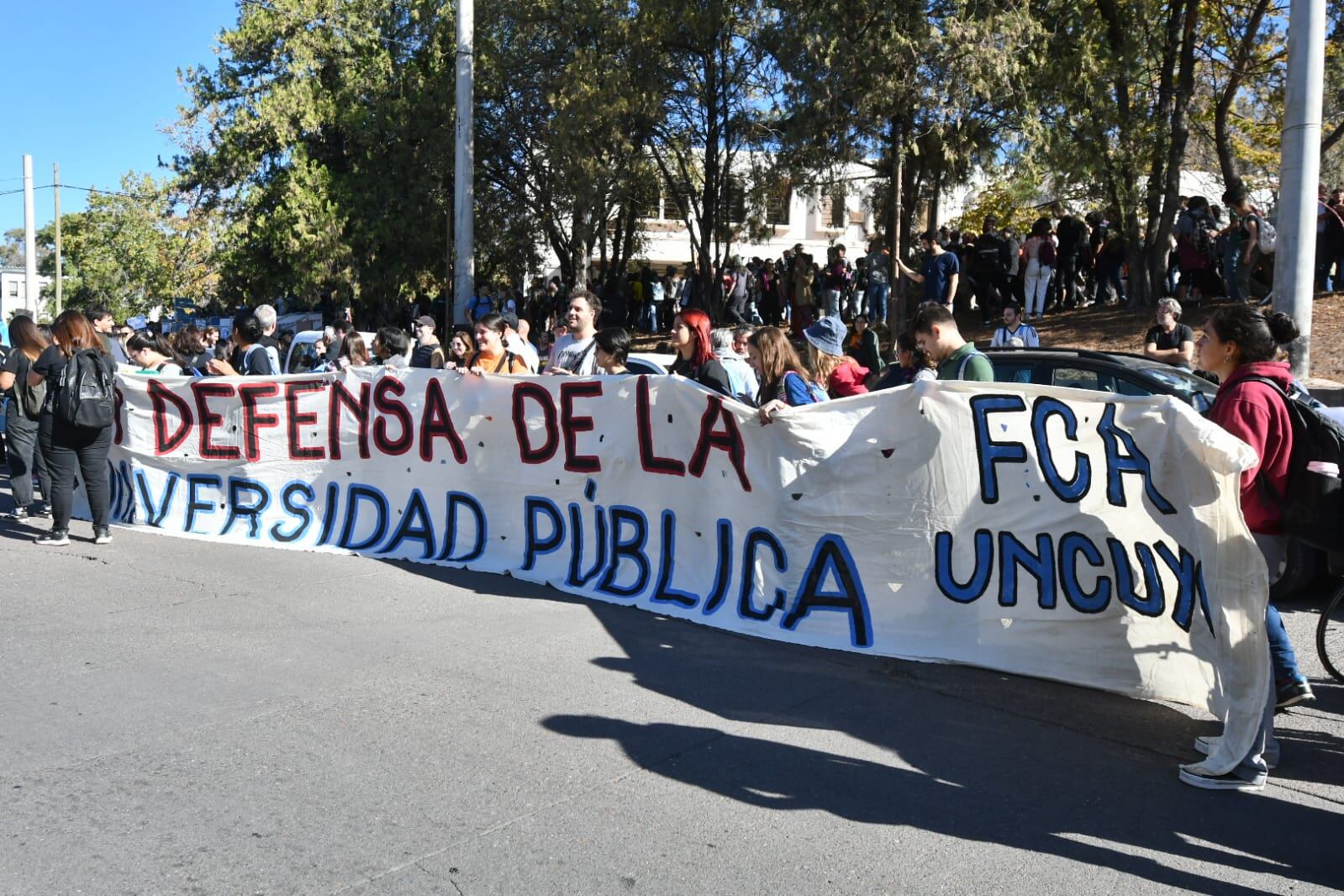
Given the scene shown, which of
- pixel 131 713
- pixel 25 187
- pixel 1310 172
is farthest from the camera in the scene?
pixel 25 187

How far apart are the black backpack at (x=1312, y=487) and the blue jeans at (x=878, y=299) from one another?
15411mm

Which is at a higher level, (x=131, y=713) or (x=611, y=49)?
(x=611, y=49)

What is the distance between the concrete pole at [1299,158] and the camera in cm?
1016

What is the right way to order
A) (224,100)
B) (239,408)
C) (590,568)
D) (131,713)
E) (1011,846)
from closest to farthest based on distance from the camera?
(1011,846), (131,713), (590,568), (239,408), (224,100)

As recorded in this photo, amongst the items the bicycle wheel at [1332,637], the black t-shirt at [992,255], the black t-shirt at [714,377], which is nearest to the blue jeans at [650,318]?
the black t-shirt at [992,255]

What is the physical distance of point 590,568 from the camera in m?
7.40

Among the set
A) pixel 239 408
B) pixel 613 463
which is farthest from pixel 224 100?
pixel 613 463

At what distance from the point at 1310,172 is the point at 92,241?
5857 centimetres

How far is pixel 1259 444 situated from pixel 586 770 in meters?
2.87

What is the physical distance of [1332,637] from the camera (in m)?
6.30

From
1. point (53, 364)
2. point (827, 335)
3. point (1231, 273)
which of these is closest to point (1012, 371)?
point (827, 335)

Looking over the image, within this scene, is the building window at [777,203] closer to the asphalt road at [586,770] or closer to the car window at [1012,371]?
the car window at [1012,371]

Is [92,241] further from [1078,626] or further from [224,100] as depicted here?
[1078,626]

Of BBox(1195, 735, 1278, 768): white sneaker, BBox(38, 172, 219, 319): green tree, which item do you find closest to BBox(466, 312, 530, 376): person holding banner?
BBox(1195, 735, 1278, 768): white sneaker
